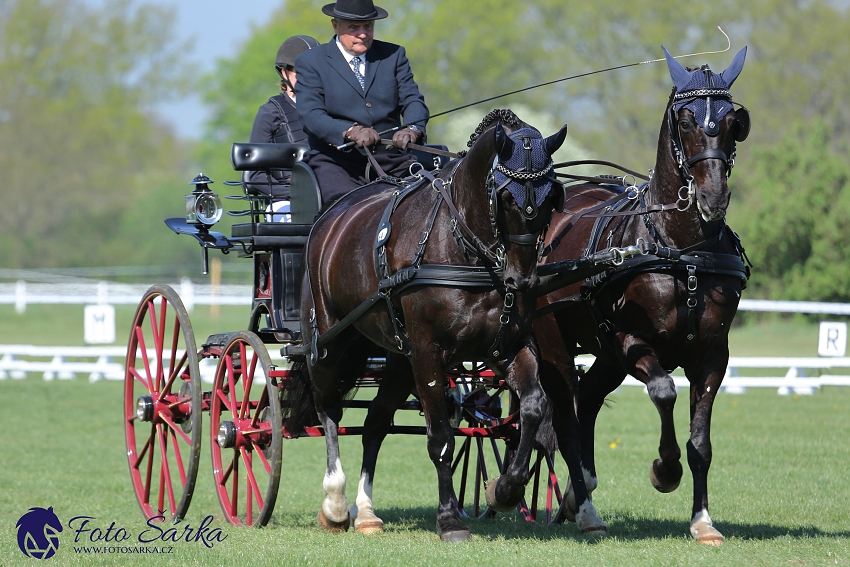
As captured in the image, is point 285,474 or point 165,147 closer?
point 285,474

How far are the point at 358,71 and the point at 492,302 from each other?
85.1 inches

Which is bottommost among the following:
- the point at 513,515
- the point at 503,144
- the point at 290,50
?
the point at 513,515

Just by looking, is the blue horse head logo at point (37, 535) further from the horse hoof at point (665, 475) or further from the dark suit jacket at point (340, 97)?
the horse hoof at point (665, 475)

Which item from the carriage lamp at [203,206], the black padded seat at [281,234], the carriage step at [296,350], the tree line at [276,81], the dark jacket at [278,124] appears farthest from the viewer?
the tree line at [276,81]

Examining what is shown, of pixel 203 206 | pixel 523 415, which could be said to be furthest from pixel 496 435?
pixel 203 206

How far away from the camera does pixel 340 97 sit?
22.4 ft

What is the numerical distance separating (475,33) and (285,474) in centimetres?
3706

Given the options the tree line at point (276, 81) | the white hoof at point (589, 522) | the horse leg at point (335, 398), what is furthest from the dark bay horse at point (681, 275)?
the tree line at point (276, 81)

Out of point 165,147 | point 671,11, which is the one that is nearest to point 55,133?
point 165,147

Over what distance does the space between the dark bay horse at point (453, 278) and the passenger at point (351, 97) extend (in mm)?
600

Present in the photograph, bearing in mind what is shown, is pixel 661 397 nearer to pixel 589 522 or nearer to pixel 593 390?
pixel 589 522

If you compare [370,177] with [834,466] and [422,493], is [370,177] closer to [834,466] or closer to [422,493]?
[422,493]

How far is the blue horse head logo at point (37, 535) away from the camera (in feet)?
18.8

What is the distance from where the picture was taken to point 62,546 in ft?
19.7
